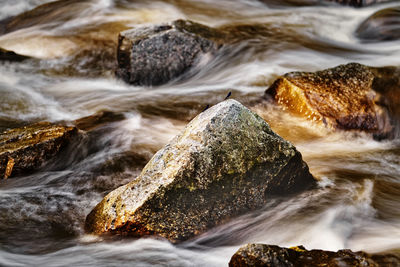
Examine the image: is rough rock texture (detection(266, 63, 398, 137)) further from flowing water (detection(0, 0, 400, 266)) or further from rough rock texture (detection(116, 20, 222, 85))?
rough rock texture (detection(116, 20, 222, 85))

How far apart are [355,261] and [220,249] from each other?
111 cm

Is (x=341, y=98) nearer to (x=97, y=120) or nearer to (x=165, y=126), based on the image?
(x=165, y=126)

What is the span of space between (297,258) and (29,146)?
3304 mm

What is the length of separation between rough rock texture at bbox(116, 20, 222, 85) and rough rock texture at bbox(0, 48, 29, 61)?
241 centimetres

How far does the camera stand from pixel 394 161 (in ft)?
18.1

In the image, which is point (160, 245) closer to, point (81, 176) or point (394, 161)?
point (81, 176)

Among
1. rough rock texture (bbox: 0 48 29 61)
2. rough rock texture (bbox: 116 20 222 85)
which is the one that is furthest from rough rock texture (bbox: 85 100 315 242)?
rough rock texture (bbox: 0 48 29 61)

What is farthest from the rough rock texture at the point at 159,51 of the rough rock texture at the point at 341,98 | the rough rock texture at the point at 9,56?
the rough rock texture at the point at 9,56

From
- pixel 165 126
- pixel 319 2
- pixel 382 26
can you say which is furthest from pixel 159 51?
pixel 319 2

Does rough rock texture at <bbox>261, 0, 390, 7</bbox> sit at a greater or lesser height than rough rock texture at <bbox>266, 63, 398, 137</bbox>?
greater

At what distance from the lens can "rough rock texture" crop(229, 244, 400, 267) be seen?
2.90 metres

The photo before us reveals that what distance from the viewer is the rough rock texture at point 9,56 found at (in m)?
8.91

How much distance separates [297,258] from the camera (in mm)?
3055

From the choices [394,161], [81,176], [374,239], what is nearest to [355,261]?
[374,239]
